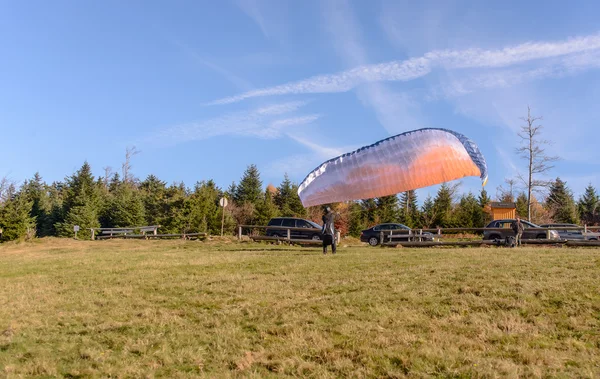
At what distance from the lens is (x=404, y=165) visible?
47.7 ft

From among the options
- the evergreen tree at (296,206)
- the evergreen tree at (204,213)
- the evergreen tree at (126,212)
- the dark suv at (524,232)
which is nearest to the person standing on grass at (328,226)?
the dark suv at (524,232)

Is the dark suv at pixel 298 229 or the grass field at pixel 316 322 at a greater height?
the dark suv at pixel 298 229

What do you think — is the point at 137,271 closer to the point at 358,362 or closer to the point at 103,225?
the point at 358,362

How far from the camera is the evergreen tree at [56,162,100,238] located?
46.5 m

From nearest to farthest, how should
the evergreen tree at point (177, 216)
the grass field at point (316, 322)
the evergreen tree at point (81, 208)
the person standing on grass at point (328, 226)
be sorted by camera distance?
Result: the grass field at point (316, 322) < the person standing on grass at point (328, 226) < the evergreen tree at point (177, 216) < the evergreen tree at point (81, 208)

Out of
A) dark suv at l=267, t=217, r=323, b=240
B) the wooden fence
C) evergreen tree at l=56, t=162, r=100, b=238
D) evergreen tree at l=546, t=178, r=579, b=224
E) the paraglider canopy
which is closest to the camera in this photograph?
the paraglider canopy

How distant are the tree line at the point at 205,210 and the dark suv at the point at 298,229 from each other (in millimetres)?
11783

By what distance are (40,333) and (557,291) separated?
32.0 feet

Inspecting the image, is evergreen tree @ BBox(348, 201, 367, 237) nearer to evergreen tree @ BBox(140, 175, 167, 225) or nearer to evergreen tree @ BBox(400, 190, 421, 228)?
evergreen tree @ BBox(400, 190, 421, 228)

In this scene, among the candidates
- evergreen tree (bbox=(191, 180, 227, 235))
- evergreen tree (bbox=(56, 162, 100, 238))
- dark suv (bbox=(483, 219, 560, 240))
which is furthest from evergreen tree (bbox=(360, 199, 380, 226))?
evergreen tree (bbox=(56, 162, 100, 238))

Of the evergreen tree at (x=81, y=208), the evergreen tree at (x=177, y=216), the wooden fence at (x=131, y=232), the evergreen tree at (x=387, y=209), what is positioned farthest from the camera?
the evergreen tree at (x=387, y=209)

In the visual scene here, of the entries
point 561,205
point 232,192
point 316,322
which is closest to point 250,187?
point 232,192

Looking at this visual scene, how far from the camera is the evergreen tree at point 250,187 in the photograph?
58.1 metres

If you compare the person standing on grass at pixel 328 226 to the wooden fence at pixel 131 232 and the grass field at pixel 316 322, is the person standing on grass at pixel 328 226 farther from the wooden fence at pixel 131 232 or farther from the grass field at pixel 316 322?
the wooden fence at pixel 131 232
